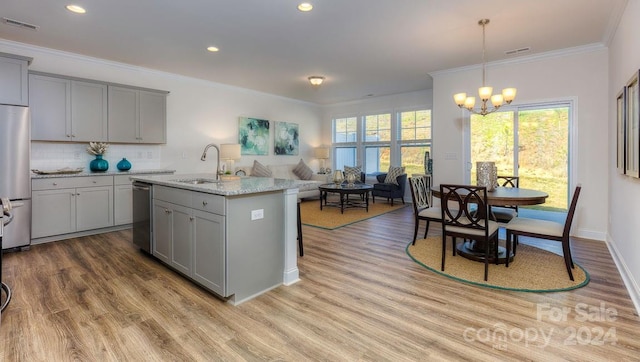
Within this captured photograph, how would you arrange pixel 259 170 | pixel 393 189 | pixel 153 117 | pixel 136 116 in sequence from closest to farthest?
pixel 136 116
pixel 153 117
pixel 259 170
pixel 393 189

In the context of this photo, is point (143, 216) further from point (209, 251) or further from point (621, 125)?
point (621, 125)

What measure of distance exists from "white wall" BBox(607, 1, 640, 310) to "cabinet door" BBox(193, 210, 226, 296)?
10.4ft

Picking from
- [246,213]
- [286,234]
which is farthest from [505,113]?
[246,213]

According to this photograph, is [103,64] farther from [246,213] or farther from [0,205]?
[246,213]

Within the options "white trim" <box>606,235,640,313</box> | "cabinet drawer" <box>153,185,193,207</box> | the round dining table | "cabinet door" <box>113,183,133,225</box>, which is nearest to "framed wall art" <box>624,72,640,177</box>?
the round dining table

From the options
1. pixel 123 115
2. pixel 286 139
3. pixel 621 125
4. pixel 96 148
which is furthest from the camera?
pixel 286 139

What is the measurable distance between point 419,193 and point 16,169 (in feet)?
16.3

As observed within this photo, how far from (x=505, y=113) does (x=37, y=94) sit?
22.5 ft

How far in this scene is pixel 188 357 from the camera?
182 centimetres

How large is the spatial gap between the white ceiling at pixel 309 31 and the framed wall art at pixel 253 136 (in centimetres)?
174

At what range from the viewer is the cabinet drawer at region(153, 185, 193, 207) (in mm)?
2777

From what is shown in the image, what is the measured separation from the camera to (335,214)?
239 inches

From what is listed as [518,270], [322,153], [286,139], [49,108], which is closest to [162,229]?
[49,108]

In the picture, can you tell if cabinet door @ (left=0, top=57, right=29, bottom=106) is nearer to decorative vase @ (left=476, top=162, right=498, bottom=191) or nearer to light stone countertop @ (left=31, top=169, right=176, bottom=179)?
light stone countertop @ (left=31, top=169, right=176, bottom=179)
